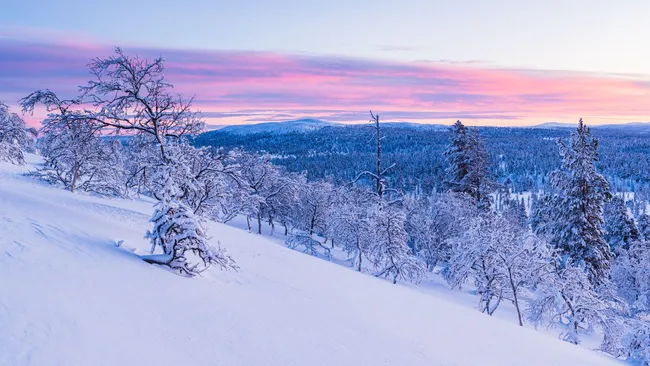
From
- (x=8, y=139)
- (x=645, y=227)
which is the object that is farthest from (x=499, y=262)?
(x=645, y=227)

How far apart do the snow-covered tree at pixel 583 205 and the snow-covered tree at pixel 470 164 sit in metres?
9.01

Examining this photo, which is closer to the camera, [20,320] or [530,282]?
[20,320]

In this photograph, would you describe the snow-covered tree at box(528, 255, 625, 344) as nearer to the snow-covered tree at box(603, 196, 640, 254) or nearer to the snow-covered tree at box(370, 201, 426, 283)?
the snow-covered tree at box(370, 201, 426, 283)

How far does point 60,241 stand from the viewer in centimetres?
991

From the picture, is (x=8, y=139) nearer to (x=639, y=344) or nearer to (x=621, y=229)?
(x=639, y=344)

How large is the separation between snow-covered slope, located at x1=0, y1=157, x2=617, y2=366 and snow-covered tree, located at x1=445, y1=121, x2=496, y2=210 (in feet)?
78.5

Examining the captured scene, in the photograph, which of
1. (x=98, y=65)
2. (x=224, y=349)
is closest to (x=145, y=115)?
(x=98, y=65)

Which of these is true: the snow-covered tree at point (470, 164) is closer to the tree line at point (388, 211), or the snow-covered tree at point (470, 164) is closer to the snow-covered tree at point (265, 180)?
the tree line at point (388, 211)

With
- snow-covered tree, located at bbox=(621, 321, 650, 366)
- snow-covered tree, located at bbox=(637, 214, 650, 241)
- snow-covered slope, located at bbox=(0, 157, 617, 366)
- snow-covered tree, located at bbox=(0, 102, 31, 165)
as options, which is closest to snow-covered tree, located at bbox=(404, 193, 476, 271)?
snow-covered tree, located at bbox=(621, 321, 650, 366)

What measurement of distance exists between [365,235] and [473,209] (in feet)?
38.2

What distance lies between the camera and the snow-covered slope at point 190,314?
6.70m

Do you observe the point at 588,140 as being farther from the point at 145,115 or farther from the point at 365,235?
the point at 145,115

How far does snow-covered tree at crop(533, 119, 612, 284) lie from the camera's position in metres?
26.5

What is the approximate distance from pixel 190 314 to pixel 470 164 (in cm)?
3248
